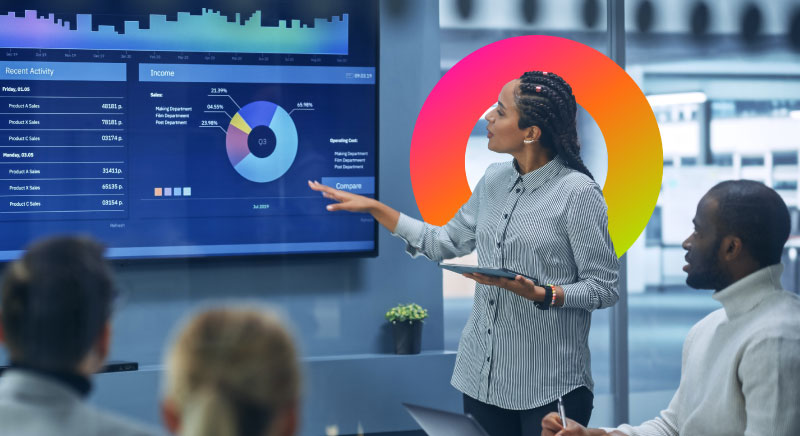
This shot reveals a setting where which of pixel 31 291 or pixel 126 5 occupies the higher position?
pixel 126 5

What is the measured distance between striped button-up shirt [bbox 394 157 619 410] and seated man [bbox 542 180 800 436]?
16.8 inches

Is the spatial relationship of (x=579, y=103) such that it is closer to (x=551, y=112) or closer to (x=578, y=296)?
(x=551, y=112)

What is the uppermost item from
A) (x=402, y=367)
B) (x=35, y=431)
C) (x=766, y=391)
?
(x=35, y=431)

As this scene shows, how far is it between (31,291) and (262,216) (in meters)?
2.72

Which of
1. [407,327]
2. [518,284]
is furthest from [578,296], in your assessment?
[407,327]

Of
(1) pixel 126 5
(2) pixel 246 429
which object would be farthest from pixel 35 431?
(1) pixel 126 5

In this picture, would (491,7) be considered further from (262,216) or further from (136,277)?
(136,277)

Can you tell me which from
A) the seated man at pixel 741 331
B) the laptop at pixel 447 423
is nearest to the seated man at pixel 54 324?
the laptop at pixel 447 423

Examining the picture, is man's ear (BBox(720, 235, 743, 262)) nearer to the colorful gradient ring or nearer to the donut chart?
the colorful gradient ring

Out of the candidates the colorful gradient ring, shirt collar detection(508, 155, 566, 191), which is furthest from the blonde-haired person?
the colorful gradient ring

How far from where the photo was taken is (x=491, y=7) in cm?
457

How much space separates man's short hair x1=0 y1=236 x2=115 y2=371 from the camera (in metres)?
1.29

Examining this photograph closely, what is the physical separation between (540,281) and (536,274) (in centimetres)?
3

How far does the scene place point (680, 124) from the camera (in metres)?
4.90
